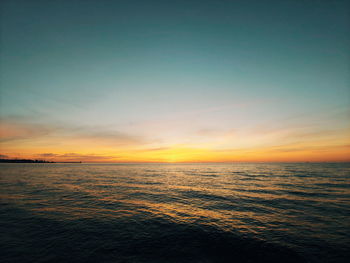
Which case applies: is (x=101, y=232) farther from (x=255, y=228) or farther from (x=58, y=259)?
(x=255, y=228)

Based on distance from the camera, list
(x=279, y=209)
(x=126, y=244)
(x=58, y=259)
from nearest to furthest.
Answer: (x=58, y=259) < (x=126, y=244) < (x=279, y=209)

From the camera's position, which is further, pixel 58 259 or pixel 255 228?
pixel 255 228

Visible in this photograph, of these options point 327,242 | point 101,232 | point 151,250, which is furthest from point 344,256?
point 101,232

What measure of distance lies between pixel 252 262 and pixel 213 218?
22.7ft

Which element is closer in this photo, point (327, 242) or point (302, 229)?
point (327, 242)

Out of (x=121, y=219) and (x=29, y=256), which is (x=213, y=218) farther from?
(x=29, y=256)

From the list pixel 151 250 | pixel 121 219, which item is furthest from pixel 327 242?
pixel 121 219

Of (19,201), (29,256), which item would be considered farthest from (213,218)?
(19,201)

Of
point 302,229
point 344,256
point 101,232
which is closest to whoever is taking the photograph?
point 344,256

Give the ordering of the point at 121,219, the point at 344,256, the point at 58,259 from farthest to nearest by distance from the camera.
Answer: the point at 121,219 < the point at 344,256 < the point at 58,259

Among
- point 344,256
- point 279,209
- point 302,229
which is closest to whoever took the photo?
point 344,256

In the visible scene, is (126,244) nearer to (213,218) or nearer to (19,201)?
(213,218)

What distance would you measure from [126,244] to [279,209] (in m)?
17.3

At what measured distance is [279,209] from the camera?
18.4 meters
